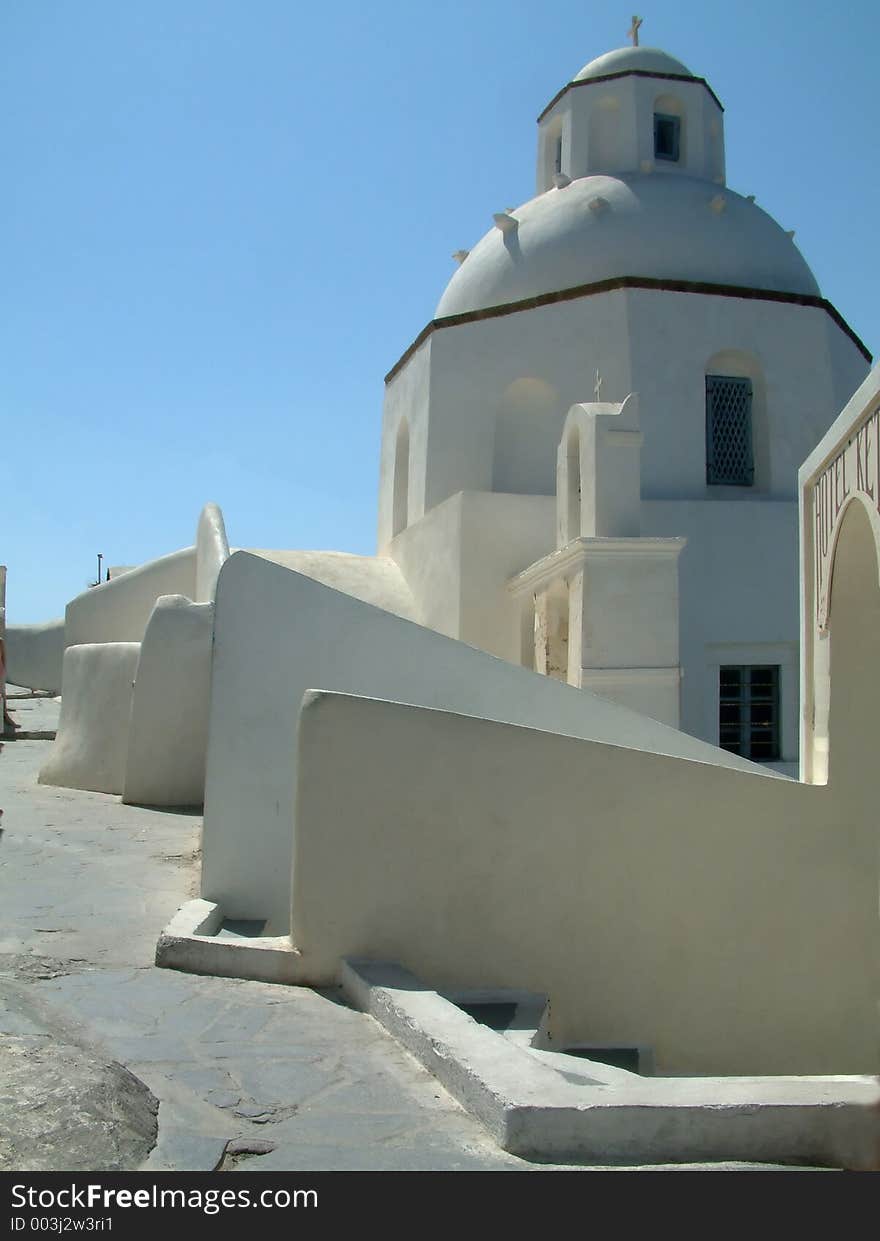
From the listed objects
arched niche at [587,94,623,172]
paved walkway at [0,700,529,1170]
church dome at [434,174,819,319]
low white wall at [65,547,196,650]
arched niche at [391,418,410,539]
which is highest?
arched niche at [587,94,623,172]

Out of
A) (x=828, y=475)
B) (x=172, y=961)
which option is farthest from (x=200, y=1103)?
(x=828, y=475)

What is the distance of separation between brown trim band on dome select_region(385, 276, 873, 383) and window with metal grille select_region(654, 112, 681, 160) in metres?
3.20

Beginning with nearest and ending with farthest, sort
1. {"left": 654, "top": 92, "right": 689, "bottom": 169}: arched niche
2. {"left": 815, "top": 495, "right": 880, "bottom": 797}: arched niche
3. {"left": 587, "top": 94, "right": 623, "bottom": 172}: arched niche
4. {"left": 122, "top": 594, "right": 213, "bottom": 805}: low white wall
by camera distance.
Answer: {"left": 815, "top": 495, "right": 880, "bottom": 797}: arched niche, {"left": 122, "top": 594, "right": 213, "bottom": 805}: low white wall, {"left": 587, "top": 94, "right": 623, "bottom": 172}: arched niche, {"left": 654, "top": 92, "right": 689, "bottom": 169}: arched niche

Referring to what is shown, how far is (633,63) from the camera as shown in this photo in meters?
15.1

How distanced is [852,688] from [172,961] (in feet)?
11.1

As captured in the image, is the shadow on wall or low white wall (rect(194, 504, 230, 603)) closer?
the shadow on wall

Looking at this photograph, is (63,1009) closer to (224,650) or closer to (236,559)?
(224,650)

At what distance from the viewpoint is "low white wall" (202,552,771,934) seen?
5.74m

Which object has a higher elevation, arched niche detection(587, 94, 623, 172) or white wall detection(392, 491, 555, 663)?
arched niche detection(587, 94, 623, 172)

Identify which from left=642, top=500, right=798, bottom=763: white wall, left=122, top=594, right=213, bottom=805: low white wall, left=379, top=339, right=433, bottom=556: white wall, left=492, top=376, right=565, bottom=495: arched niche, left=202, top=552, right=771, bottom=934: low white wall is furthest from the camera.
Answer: left=379, top=339, right=433, bottom=556: white wall

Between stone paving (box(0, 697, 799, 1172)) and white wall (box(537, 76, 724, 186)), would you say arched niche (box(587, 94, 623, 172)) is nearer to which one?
white wall (box(537, 76, 724, 186))

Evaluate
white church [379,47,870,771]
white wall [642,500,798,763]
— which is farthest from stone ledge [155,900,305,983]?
white wall [642,500,798,763]

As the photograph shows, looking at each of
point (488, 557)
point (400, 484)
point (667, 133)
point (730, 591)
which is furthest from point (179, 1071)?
point (667, 133)

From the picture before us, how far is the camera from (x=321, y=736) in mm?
4520
